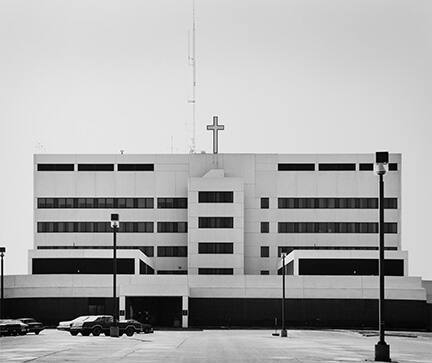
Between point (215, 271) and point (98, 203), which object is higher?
point (98, 203)

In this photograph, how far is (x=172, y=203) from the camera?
129 metres

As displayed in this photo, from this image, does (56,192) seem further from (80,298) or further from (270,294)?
(270,294)

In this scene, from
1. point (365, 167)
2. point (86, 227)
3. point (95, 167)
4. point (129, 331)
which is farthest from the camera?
point (95, 167)

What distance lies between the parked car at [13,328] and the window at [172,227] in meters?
55.3

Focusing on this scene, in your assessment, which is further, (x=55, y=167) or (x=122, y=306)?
(x=55, y=167)

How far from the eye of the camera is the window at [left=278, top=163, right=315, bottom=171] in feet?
422

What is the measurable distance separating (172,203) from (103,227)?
8.81 m

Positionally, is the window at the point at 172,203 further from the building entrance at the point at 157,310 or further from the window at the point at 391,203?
the window at the point at 391,203

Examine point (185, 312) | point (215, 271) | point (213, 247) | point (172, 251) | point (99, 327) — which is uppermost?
point (213, 247)

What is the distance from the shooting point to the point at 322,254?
114 meters

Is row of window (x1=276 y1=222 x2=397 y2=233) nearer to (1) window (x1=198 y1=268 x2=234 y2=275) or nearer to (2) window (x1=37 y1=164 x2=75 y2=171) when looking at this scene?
(1) window (x1=198 y1=268 x2=234 y2=275)

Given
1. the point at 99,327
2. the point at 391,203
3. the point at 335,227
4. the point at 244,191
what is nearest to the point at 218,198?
the point at 244,191

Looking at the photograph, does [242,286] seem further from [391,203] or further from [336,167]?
[391,203]

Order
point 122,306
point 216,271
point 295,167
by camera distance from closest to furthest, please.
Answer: point 122,306
point 216,271
point 295,167
